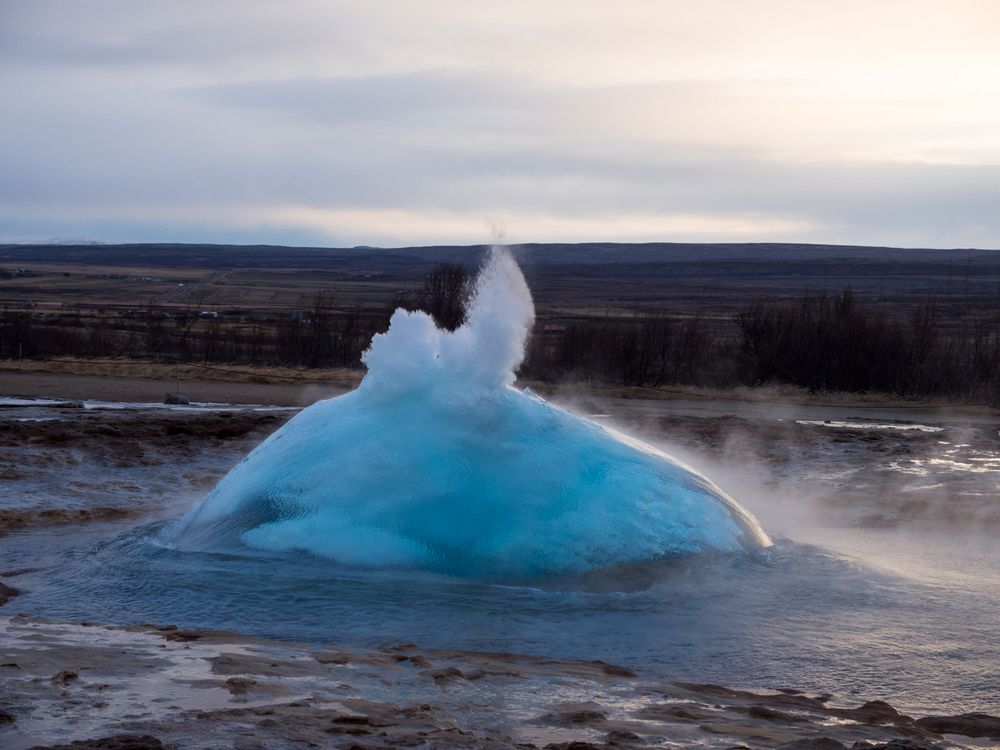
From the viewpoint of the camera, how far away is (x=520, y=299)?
813cm

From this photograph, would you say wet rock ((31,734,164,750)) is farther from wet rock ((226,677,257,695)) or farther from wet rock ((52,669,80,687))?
wet rock ((52,669,80,687))

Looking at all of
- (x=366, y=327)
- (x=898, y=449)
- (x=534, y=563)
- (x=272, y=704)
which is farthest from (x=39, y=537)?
(x=366, y=327)

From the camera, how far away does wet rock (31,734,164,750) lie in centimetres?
401

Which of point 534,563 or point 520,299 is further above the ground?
point 520,299

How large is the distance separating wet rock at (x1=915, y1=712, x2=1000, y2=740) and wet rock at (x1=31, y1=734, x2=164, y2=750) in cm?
327

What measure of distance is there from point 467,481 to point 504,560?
0.61m

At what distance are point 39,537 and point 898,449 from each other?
1203cm

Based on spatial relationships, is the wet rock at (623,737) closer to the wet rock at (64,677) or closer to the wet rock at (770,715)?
the wet rock at (770,715)

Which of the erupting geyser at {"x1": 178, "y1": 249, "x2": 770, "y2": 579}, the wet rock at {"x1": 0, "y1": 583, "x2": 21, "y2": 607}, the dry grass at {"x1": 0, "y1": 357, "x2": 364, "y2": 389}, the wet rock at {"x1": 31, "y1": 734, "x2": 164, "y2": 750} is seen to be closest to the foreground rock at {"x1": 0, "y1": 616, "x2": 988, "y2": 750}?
the wet rock at {"x1": 31, "y1": 734, "x2": 164, "y2": 750}

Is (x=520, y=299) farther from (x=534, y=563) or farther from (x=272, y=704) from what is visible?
(x=272, y=704)

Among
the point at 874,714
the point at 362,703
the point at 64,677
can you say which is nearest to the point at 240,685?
the point at 362,703

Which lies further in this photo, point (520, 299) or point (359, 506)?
point (520, 299)

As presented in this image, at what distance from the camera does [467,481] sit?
7582mm

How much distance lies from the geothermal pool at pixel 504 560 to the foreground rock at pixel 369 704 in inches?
16.6
